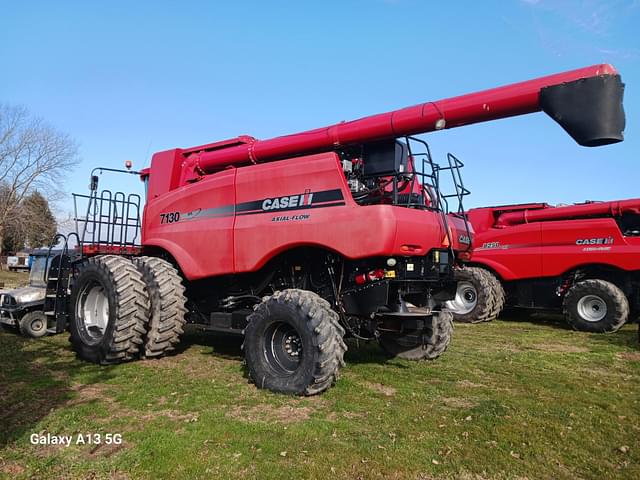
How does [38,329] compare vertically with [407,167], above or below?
below

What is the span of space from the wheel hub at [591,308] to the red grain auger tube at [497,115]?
7.53m

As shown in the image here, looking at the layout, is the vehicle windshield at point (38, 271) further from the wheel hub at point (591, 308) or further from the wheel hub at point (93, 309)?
the wheel hub at point (591, 308)

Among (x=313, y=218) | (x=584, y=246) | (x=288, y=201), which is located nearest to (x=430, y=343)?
(x=313, y=218)

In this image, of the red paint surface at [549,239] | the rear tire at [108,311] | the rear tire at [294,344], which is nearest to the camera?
the rear tire at [294,344]

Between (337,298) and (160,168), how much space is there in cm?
406

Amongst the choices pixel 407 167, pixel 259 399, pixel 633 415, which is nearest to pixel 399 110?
pixel 407 167

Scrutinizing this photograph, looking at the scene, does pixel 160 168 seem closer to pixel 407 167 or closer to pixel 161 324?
pixel 161 324

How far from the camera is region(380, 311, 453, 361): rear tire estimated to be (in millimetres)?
7094

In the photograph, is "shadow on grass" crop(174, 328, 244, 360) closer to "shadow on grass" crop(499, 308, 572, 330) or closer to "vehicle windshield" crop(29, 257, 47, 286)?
"vehicle windshield" crop(29, 257, 47, 286)

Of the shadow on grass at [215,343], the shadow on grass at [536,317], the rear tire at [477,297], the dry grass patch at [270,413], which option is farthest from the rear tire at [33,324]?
the shadow on grass at [536,317]

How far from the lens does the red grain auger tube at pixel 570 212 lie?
11.8 m

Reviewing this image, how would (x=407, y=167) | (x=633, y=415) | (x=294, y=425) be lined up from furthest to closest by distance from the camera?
(x=407, y=167), (x=633, y=415), (x=294, y=425)

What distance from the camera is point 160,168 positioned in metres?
8.26

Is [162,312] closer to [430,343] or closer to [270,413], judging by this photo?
[270,413]
